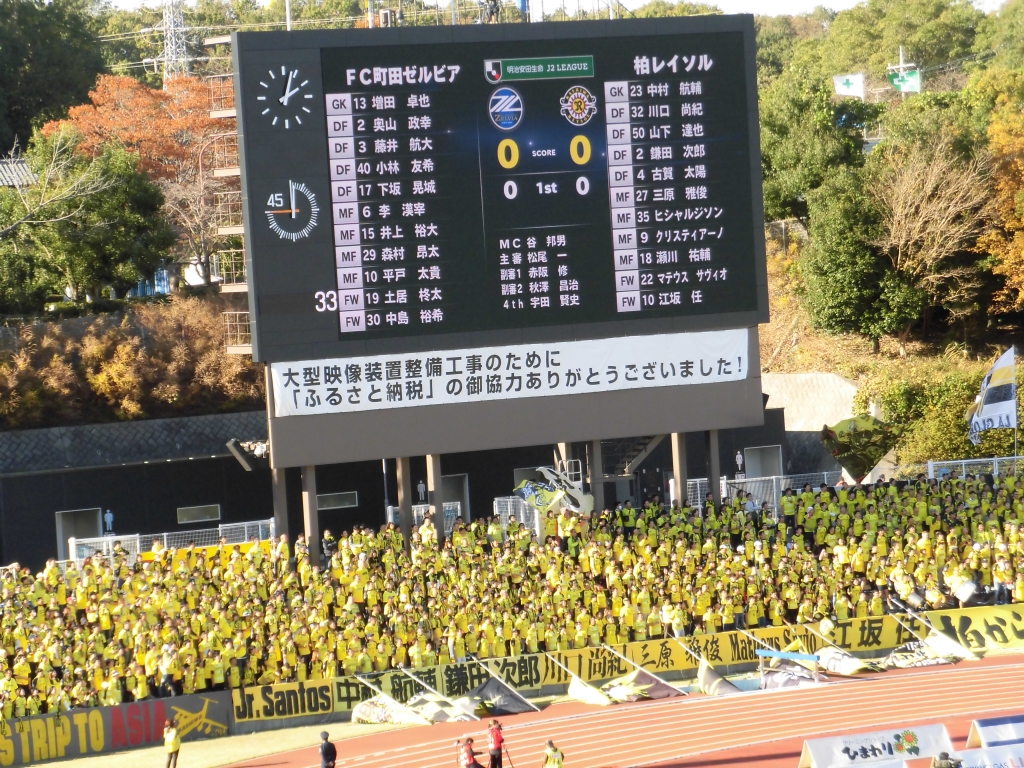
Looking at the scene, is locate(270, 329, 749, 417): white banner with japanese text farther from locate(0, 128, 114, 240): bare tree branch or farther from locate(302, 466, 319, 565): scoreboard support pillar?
locate(0, 128, 114, 240): bare tree branch

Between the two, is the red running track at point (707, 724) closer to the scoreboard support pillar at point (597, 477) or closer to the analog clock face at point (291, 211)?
the scoreboard support pillar at point (597, 477)

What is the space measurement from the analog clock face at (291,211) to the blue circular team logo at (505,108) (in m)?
3.65

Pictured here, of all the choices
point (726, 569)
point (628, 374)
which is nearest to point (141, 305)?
point (628, 374)

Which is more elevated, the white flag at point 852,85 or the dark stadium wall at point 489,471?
the white flag at point 852,85

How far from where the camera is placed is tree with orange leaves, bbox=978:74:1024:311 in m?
37.8

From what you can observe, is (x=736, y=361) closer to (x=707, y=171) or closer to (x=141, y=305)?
(x=707, y=171)

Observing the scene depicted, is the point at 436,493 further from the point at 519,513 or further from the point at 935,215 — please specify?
the point at 935,215

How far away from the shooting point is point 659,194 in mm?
→ 24000

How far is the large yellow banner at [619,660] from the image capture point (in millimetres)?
20812

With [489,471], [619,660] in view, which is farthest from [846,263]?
[619,660]

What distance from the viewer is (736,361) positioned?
82.3 ft

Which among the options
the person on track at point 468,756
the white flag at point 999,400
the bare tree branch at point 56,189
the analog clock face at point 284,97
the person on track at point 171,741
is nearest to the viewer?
the person on track at point 468,756

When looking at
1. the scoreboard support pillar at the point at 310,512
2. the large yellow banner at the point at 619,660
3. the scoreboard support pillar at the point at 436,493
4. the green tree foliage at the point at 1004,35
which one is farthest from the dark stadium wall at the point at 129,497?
the green tree foliage at the point at 1004,35

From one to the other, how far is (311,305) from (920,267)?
77.7ft
